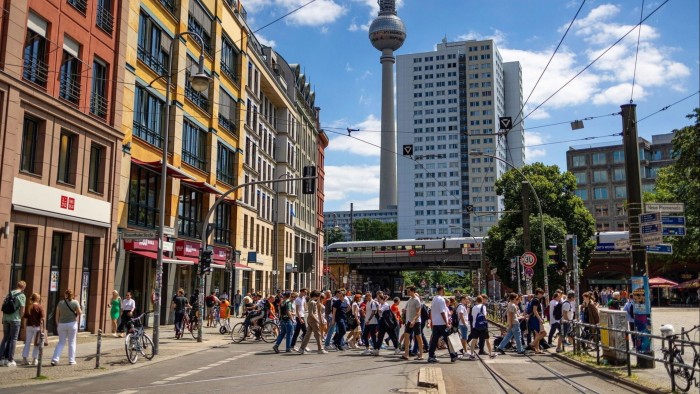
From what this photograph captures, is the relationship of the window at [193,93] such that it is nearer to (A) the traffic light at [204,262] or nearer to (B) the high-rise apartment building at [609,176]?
(A) the traffic light at [204,262]

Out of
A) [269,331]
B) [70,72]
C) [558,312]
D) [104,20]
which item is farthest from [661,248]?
[104,20]

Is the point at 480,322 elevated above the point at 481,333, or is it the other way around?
the point at 480,322

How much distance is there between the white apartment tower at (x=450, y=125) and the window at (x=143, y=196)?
12183 centimetres

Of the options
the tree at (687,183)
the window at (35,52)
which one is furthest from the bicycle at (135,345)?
the tree at (687,183)

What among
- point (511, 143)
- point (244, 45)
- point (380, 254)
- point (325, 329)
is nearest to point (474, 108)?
point (511, 143)

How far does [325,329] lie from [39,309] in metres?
10.1

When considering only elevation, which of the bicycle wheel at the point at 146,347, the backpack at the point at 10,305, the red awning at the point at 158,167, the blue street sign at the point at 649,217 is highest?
the red awning at the point at 158,167

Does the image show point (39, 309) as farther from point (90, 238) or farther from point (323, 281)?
point (323, 281)

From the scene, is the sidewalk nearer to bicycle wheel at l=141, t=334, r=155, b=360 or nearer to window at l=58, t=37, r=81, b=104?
bicycle wheel at l=141, t=334, r=155, b=360

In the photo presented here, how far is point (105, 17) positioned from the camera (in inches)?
936

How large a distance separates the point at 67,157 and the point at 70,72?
2.93 meters

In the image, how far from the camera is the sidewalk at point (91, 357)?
1253cm

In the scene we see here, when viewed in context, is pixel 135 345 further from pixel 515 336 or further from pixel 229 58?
pixel 229 58

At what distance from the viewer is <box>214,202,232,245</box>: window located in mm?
37438
